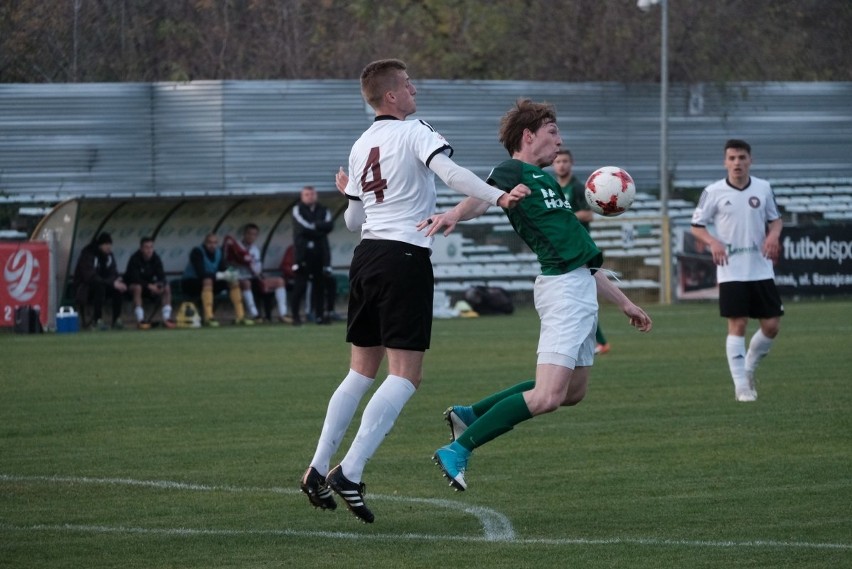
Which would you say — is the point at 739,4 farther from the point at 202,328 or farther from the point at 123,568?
the point at 123,568

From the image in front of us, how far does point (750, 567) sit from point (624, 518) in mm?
1153

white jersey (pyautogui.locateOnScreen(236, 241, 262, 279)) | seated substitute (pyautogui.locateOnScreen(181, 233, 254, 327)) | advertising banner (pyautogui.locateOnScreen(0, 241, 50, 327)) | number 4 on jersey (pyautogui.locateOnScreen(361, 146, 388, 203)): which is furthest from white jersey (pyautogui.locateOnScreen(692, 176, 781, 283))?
white jersey (pyautogui.locateOnScreen(236, 241, 262, 279))

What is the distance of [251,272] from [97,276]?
2.98 m

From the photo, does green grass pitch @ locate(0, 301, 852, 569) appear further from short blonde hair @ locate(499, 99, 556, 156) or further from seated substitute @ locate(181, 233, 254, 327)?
seated substitute @ locate(181, 233, 254, 327)

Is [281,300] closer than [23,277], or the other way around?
[23,277]

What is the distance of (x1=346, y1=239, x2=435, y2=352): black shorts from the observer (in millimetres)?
6715

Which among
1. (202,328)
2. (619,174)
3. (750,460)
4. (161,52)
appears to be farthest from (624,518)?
(161,52)

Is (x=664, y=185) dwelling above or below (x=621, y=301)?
above

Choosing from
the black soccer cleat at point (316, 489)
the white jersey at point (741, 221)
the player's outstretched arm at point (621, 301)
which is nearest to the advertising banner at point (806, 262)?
the white jersey at point (741, 221)

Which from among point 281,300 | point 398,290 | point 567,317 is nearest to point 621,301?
point 567,317

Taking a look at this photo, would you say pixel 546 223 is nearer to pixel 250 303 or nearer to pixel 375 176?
pixel 375 176

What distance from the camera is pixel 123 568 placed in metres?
5.74

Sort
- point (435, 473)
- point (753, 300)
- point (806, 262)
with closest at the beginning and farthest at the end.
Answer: point (435, 473), point (753, 300), point (806, 262)

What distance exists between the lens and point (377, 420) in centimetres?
674
